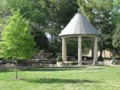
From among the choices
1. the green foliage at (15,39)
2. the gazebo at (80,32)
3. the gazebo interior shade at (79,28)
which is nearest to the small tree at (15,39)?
the green foliage at (15,39)

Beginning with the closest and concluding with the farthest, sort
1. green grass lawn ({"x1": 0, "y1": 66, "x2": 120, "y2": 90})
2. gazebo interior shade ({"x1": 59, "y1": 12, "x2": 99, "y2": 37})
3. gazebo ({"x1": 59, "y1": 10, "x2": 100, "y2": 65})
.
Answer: green grass lawn ({"x1": 0, "y1": 66, "x2": 120, "y2": 90})
gazebo ({"x1": 59, "y1": 10, "x2": 100, "y2": 65})
gazebo interior shade ({"x1": 59, "y1": 12, "x2": 99, "y2": 37})

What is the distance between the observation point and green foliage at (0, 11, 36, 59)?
74.5ft

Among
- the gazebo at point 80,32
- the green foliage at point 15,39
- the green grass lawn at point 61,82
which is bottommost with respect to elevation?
the green grass lawn at point 61,82

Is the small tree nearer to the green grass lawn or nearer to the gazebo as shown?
the green grass lawn

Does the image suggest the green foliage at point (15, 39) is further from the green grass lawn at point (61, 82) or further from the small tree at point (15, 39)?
the green grass lawn at point (61, 82)

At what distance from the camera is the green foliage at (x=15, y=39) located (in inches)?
894

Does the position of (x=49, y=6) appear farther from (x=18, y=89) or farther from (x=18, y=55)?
(x=18, y=89)

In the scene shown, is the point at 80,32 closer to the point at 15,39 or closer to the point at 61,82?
the point at 15,39

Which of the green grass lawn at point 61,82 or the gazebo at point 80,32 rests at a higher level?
the gazebo at point 80,32


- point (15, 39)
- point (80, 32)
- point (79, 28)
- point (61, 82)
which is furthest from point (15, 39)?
point (79, 28)

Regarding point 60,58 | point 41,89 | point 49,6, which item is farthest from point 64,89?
point 49,6

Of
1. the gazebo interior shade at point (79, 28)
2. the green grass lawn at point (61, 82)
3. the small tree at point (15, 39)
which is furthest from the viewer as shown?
the gazebo interior shade at point (79, 28)

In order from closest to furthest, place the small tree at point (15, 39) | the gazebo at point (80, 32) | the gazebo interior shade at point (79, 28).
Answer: the small tree at point (15, 39) < the gazebo at point (80, 32) < the gazebo interior shade at point (79, 28)

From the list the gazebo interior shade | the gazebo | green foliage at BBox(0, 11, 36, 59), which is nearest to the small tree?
green foliage at BBox(0, 11, 36, 59)
